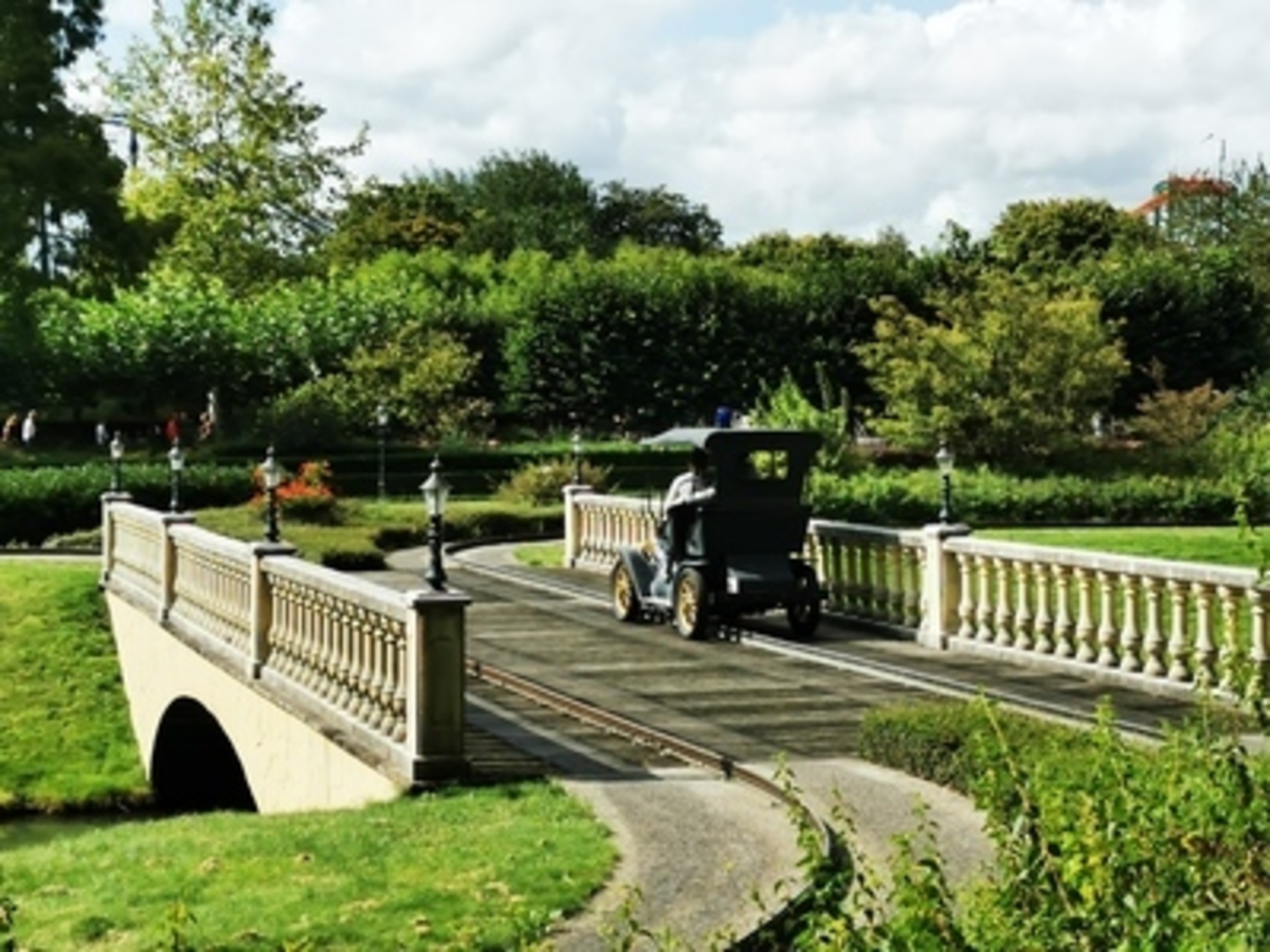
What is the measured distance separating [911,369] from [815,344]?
14.1 metres

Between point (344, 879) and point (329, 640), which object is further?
point (329, 640)

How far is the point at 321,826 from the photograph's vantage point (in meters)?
11.0

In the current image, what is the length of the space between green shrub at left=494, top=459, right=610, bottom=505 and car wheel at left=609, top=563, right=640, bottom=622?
1863 cm

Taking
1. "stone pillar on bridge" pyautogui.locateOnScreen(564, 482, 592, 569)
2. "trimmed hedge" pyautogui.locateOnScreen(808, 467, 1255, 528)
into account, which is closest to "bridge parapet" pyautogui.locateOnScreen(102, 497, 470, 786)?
"stone pillar on bridge" pyautogui.locateOnScreen(564, 482, 592, 569)

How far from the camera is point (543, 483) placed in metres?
40.4

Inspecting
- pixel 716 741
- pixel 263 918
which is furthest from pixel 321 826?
pixel 716 741

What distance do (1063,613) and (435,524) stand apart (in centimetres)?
611

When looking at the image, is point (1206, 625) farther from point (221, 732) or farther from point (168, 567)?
point (221, 732)

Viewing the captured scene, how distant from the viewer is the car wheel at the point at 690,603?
1822 centimetres

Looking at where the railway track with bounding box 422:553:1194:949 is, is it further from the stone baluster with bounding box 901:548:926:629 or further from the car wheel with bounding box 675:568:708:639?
the stone baluster with bounding box 901:548:926:629

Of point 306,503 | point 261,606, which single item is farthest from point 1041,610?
point 306,503

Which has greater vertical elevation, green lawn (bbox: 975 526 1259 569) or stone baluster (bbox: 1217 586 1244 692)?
stone baluster (bbox: 1217 586 1244 692)

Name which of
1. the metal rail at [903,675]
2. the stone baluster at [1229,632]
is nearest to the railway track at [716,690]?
the metal rail at [903,675]

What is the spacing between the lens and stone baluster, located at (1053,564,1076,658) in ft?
52.7
